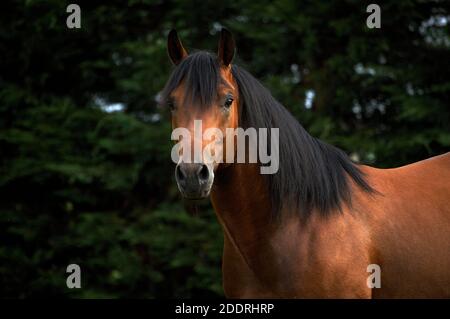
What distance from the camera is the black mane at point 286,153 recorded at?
2.76 meters

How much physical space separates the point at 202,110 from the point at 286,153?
543 mm

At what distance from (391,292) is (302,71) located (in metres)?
4.13

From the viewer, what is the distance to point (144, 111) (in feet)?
23.1

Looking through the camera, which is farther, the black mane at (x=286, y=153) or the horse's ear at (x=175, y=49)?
the horse's ear at (x=175, y=49)

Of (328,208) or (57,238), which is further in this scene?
(57,238)

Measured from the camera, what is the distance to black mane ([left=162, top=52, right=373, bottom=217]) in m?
2.76

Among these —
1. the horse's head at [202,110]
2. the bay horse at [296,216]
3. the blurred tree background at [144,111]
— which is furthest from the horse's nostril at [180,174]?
the blurred tree background at [144,111]

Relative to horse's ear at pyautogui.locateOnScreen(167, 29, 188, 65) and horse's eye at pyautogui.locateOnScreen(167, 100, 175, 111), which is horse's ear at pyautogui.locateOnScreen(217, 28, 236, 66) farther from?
horse's eye at pyautogui.locateOnScreen(167, 100, 175, 111)

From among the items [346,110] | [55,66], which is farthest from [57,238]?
[346,110]

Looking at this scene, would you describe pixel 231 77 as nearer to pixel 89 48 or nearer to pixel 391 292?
pixel 391 292

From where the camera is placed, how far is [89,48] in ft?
23.8

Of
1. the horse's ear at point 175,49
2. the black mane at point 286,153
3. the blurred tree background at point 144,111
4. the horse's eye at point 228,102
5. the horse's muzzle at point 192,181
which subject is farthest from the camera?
the blurred tree background at point 144,111

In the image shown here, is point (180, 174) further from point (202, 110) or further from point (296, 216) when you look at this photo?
point (296, 216)

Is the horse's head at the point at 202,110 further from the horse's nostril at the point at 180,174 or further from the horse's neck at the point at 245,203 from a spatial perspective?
the horse's neck at the point at 245,203
